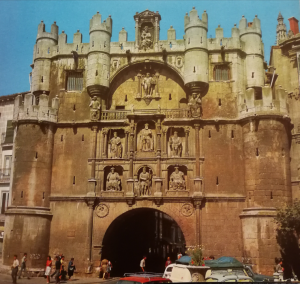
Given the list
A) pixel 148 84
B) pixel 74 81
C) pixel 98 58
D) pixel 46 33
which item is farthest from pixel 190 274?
pixel 46 33

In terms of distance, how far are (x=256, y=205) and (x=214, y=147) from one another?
5126 mm

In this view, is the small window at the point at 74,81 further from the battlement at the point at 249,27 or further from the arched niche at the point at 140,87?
the battlement at the point at 249,27

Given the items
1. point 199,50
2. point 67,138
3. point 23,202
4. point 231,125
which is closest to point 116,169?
point 67,138

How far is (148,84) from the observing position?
107 feet

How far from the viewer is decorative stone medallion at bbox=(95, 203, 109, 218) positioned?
29.9 meters

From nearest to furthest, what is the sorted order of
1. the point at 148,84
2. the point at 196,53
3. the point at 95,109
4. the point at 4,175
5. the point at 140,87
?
the point at 95,109 < the point at 196,53 < the point at 148,84 < the point at 140,87 < the point at 4,175

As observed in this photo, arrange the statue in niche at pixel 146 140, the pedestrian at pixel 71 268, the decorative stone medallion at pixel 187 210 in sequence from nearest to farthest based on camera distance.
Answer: the pedestrian at pixel 71 268
the decorative stone medallion at pixel 187 210
the statue in niche at pixel 146 140

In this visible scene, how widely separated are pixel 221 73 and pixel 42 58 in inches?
574

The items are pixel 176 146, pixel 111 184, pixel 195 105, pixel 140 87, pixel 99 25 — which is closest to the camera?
pixel 111 184

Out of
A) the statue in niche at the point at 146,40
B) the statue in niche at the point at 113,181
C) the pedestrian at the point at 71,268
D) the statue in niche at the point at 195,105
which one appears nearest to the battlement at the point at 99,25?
the statue in niche at the point at 146,40

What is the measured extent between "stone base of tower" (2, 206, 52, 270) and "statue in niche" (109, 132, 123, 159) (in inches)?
257

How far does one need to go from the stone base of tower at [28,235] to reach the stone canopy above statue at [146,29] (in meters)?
15.1

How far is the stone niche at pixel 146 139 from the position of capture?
30875 mm

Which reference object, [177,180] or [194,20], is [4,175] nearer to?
[177,180]
